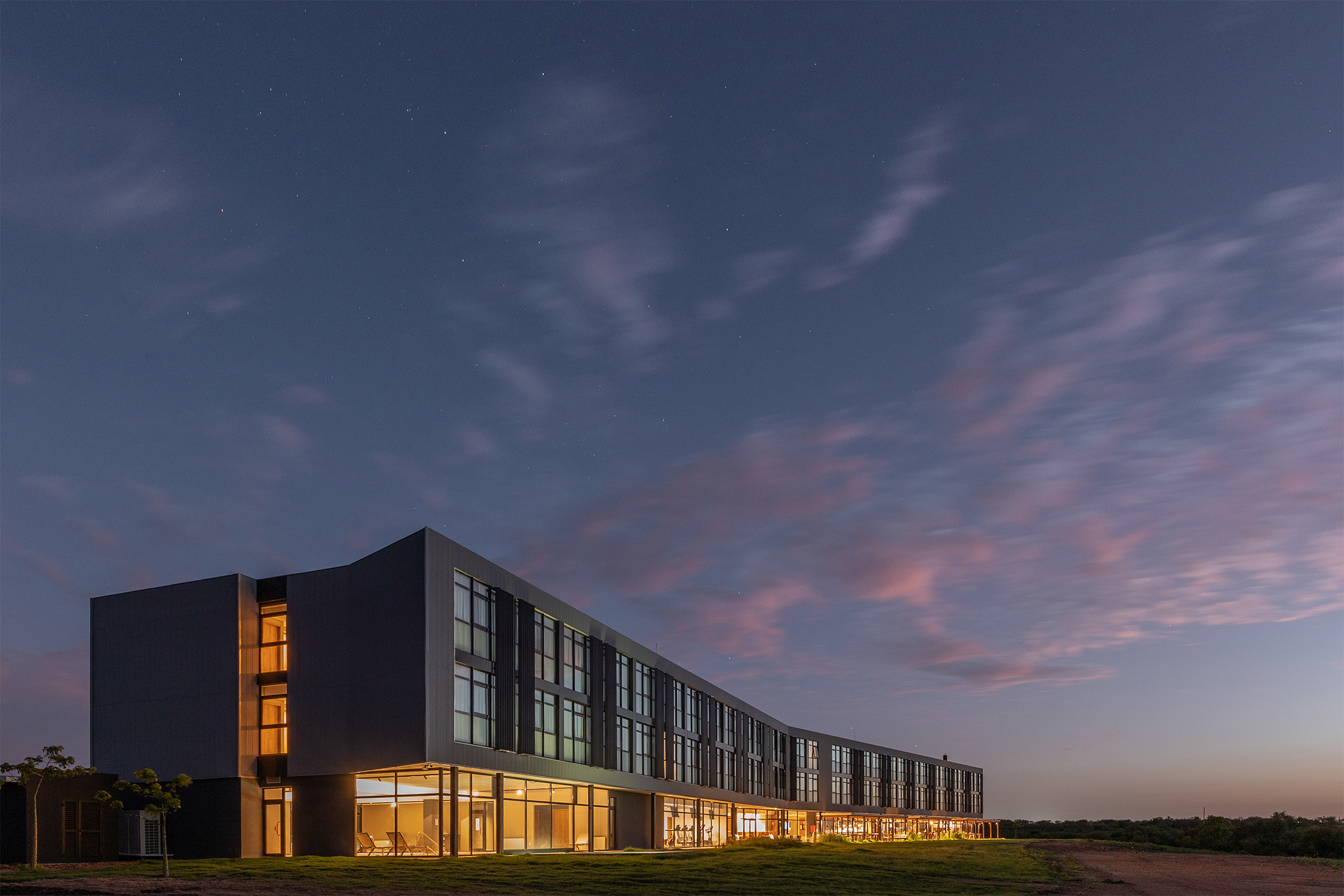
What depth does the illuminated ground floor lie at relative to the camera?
1671 inches

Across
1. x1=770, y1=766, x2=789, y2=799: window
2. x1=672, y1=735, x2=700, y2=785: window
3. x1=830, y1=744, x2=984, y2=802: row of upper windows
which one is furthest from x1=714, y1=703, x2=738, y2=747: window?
x1=830, y1=744, x2=984, y2=802: row of upper windows

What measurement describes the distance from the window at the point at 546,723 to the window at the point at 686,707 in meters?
21.4

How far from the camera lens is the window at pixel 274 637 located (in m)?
45.9

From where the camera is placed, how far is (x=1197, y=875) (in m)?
41.9

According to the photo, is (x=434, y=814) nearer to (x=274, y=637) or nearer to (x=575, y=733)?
(x=274, y=637)

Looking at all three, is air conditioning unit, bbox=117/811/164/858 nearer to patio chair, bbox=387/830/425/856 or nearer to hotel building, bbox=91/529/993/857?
hotel building, bbox=91/529/993/857

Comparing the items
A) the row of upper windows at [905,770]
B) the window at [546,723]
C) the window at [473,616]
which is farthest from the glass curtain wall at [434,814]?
the row of upper windows at [905,770]

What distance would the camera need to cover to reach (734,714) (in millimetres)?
90688

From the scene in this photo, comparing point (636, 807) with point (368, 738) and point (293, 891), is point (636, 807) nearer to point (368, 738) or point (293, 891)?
point (368, 738)

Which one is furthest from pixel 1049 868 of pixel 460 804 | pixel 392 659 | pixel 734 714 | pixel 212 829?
pixel 734 714

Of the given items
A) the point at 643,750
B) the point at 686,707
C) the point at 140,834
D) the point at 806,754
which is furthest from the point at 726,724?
the point at 140,834

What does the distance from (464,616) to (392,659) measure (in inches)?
139

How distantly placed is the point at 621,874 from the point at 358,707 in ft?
48.9

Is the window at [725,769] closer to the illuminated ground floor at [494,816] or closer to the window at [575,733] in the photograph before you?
the illuminated ground floor at [494,816]
